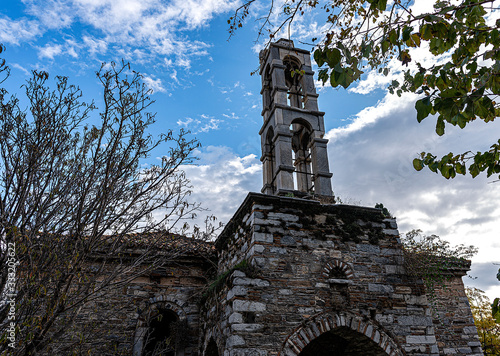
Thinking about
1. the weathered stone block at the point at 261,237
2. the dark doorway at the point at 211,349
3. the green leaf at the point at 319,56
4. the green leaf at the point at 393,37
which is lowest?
the dark doorway at the point at 211,349

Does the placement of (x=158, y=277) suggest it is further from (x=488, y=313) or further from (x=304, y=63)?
(x=488, y=313)

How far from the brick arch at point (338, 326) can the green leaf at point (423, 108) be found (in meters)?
3.66

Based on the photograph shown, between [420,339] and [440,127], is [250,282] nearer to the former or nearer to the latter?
[420,339]

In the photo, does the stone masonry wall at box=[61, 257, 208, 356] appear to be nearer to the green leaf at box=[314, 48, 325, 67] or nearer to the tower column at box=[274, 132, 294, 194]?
the tower column at box=[274, 132, 294, 194]

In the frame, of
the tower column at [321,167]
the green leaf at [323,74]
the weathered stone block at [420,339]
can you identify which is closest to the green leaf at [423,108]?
the green leaf at [323,74]

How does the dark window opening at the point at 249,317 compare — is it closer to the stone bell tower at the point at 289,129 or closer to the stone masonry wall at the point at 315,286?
the stone masonry wall at the point at 315,286

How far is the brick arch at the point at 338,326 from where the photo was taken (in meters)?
5.14

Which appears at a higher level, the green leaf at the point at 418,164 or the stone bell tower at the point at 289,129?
the stone bell tower at the point at 289,129

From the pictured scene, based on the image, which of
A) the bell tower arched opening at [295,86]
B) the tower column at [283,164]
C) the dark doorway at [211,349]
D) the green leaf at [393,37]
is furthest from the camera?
the bell tower arched opening at [295,86]

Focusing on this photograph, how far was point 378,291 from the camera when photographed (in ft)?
19.0

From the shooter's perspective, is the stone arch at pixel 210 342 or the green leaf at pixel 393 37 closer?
the green leaf at pixel 393 37

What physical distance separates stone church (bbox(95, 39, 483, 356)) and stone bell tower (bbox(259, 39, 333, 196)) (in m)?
0.03

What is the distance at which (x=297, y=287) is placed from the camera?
5.51 metres

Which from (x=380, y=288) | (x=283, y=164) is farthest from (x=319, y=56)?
(x=380, y=288)
